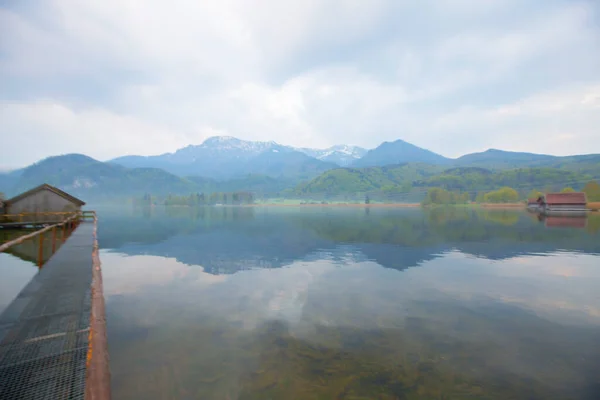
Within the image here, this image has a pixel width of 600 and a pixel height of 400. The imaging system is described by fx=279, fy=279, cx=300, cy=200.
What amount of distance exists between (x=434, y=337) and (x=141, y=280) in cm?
2352

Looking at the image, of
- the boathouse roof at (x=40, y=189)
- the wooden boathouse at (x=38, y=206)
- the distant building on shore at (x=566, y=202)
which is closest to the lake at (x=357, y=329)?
the wooden boathouse at (x=38, y=206)

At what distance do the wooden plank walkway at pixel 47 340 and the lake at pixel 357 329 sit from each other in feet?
8.21

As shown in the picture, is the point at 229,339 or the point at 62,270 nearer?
the point at 229,339

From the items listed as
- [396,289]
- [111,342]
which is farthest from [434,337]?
[111,342]

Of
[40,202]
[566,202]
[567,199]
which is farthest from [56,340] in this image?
[567,199]

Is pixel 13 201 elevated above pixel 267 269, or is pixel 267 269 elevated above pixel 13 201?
pixel 13 201

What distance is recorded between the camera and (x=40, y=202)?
162ft

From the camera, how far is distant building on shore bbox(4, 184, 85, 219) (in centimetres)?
4687

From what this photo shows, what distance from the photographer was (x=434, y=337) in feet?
46.0

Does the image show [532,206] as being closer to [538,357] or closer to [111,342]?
[538,357]

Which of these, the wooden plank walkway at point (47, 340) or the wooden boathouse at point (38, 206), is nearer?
the wooden plank walkway at point (47, 340)

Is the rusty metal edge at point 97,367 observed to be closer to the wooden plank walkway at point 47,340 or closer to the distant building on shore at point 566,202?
the wooden plank walkway at point 47,340

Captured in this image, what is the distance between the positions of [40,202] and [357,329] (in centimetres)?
6015

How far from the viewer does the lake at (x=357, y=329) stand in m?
10.5
